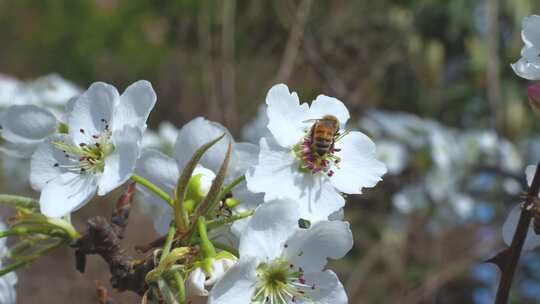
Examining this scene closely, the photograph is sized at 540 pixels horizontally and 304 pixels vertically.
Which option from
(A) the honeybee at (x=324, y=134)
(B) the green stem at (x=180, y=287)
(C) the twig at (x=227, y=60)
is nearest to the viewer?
(B) the green stem at (x=180, y=287)

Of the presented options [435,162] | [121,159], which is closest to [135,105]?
[121,159]

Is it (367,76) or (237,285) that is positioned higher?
(367,76)

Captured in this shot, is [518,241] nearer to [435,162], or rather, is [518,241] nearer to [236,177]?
[236,177]

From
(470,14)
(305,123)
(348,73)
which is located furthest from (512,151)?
(305,123)

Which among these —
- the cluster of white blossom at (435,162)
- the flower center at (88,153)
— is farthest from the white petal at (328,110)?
the cluster of white blossom at (435,162)

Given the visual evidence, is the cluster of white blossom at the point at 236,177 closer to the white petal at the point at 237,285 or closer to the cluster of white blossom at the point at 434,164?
the white petal at the point at 237,285
